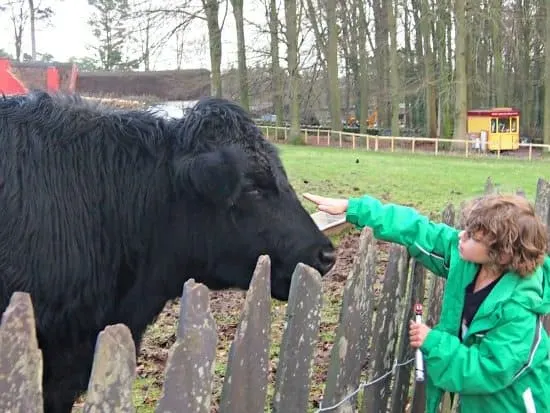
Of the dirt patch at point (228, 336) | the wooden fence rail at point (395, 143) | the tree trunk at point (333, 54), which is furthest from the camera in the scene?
the tree trunk at point (333, 54)

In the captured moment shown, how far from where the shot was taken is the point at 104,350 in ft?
4.48

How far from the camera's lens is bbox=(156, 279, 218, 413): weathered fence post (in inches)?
62.7

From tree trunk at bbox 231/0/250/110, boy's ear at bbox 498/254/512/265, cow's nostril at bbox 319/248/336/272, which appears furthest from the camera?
tree trunk at bbox 231/0/250/110

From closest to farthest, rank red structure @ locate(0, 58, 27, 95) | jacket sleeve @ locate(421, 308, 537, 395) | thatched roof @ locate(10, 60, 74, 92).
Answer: jacket sleeve @ locate(421, 308, 537, 395) < red structure @ locate(0, 58, 27, 95) < thatched roof @ locate(10, 60, 74, 92)

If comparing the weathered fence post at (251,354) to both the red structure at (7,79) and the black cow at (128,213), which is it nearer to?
the black cow at (128,213)

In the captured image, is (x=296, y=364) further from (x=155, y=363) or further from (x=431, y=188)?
(x=431, y=188)

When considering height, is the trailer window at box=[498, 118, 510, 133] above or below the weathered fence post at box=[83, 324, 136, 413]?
above

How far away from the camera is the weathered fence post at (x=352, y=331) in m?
2.46

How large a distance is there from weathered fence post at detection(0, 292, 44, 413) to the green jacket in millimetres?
1524

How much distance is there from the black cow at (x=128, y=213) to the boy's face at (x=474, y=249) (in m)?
0.64

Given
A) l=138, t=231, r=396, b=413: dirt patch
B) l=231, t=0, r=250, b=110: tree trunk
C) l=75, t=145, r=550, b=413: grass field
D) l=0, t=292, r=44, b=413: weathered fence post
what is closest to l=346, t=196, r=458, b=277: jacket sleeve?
l=75, t=145, r=550, b=413: grass field

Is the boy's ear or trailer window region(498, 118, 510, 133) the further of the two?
trailer window region(498, 118, 510, 133)

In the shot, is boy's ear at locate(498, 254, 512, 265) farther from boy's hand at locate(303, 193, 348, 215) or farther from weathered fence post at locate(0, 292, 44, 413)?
weathered fence post at locate(0, 292, 44, 413)

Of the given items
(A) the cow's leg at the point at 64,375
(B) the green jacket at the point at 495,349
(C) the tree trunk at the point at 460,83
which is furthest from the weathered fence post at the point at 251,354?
(C) the tree trunk at the point at 460,83
